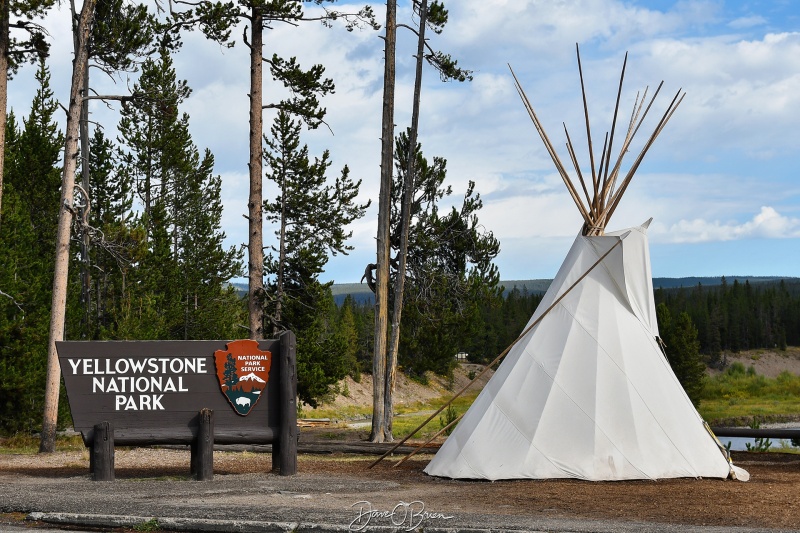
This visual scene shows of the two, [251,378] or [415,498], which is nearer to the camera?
[415,498]

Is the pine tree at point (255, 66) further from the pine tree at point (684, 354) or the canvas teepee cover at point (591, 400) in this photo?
the pine tree at point (684, 354)

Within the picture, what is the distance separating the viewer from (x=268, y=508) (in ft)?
23.8

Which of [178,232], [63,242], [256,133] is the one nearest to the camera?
[63,242]

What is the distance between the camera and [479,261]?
82.3ft

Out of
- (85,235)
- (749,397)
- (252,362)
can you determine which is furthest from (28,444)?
(749,397)

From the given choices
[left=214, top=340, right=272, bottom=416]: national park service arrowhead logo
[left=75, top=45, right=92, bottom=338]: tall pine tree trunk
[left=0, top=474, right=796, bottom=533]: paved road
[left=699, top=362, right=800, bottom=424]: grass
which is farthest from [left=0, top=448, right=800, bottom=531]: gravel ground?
[left=699, top=362, right=800, bottom=424]: grass

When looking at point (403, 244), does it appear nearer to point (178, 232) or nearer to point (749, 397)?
point (178, 232)

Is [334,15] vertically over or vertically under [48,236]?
over

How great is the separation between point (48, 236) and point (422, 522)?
2267cm

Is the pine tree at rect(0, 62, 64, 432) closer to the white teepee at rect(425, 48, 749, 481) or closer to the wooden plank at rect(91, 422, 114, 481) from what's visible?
the wooden plank at rect(91, 422, 114, 481)

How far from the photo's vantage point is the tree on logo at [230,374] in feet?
34.1

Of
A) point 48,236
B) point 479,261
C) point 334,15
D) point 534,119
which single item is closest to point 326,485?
point 534,119

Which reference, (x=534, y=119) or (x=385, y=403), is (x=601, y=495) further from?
(x=385, y=403)

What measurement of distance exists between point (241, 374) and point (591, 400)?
3999 mm
